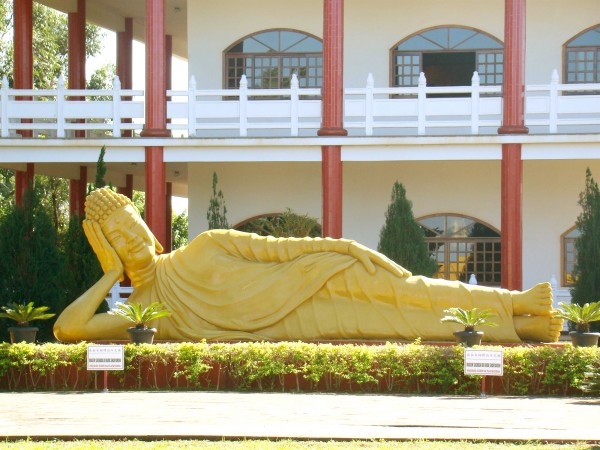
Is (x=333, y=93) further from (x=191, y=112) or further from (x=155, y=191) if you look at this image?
(x=155, y=191)

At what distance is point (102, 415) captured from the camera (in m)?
11.8

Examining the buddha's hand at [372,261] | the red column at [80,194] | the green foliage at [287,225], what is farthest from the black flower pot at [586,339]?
the red column at [80,194]

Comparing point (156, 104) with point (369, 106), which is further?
point (369, 106)

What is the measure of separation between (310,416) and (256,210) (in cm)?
1479

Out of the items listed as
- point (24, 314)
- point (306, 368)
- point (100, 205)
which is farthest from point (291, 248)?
point (24, 314)

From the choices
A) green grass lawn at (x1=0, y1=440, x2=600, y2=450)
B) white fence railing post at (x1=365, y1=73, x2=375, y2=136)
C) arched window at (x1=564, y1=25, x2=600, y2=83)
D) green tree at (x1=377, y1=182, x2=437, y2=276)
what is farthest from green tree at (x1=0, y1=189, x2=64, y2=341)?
arched window at (x1=564, y1=25, x2=600, y2=83)

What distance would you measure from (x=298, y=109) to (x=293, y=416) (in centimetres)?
1251

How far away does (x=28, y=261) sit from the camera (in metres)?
21.0

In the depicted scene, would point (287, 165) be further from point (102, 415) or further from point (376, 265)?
point (102, 415)

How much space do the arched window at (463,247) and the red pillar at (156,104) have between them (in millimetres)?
6074

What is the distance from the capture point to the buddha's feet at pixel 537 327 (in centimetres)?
1648

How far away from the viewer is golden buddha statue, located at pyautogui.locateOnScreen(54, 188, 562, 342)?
653 inches

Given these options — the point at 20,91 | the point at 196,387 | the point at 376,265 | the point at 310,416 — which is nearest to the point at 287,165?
the point at 20,91

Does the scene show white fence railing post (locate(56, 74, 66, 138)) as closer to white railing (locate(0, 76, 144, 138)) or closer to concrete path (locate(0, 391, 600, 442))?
white railing (locate(0, 76, 144, 138))
